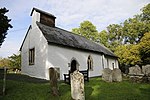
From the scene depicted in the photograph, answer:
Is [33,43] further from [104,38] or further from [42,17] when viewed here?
[104,38]

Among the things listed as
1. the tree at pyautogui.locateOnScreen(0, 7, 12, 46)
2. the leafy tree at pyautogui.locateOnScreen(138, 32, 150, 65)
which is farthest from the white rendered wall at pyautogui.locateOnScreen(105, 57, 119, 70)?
the tree at pyautogui.locateOnScreen(0, 7, 12, 46)

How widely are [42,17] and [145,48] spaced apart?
66.1 feet

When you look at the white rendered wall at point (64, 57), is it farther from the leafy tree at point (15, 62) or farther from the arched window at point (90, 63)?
the leafy tree at point (15, 62)

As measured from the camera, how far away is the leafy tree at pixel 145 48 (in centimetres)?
3284

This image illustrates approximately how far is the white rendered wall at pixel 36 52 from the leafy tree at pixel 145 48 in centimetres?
2066

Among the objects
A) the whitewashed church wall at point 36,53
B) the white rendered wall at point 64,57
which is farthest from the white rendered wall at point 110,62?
the whitewashed church wall at point 36,53

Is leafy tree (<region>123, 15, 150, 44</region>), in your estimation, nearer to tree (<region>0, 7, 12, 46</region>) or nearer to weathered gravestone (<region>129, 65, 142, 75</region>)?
weathered gravestone (<region>129, 65, 142, 75</region>)

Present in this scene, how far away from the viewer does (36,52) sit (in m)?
22.2

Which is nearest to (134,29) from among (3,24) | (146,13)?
(146,13)

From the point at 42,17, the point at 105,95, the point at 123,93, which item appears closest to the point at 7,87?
the point at 105,95

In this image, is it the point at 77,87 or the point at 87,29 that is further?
the point at 87,29

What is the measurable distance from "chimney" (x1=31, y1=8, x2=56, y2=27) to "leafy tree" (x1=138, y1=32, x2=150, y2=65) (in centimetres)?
1787

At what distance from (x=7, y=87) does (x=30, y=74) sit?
9202 mm

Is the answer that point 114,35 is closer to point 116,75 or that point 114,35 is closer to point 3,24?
point 116,75
